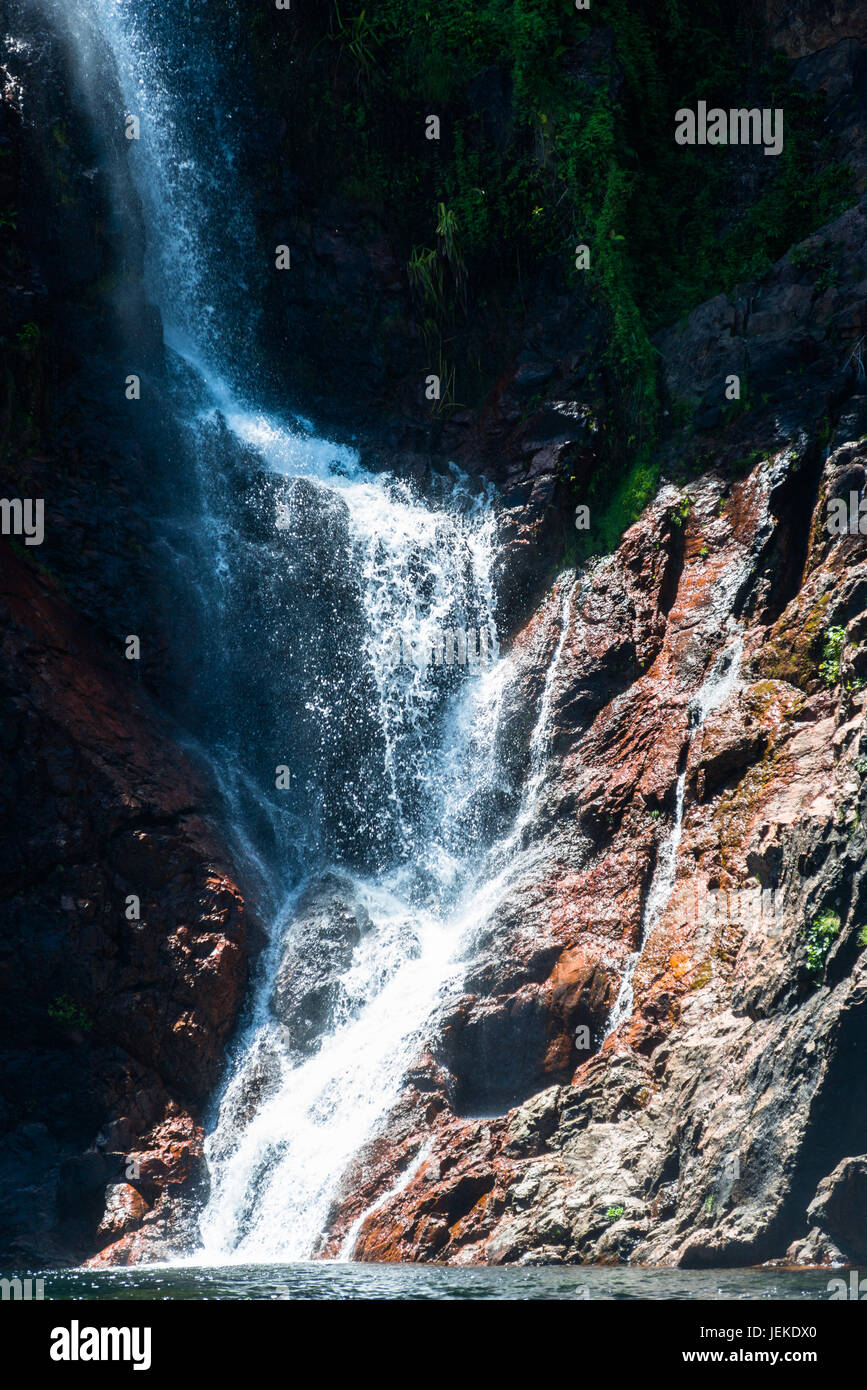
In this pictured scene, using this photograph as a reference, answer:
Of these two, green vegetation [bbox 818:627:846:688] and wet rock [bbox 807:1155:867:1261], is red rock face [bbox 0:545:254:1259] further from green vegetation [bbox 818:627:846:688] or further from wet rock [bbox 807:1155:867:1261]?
green vegetation [bbox 818:627:846:688]

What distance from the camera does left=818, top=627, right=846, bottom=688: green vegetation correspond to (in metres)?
12.8

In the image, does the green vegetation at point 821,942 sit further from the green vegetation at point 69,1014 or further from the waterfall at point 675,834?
the green vegetation at point 69,1014

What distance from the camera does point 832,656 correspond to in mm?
12930

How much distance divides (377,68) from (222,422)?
7.50 metres

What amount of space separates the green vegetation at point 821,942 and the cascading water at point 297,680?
555 centimetres

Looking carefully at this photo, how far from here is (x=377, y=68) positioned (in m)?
21.8

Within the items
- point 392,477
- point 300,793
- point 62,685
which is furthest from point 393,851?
point 392,477

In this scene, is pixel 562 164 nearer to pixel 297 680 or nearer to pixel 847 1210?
pixel 297 680

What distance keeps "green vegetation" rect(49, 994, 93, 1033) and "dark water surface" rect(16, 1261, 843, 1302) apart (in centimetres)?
443

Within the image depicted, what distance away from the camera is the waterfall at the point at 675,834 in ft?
42.1

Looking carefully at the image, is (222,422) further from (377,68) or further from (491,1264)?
(491,1264)

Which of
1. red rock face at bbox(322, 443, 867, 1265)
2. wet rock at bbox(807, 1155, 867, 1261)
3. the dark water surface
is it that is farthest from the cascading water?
wet rock at bbox(807, 1155, 867, 1261)

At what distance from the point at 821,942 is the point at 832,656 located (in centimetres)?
392

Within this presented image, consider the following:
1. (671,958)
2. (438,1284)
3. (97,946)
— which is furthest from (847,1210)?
(97,946)
